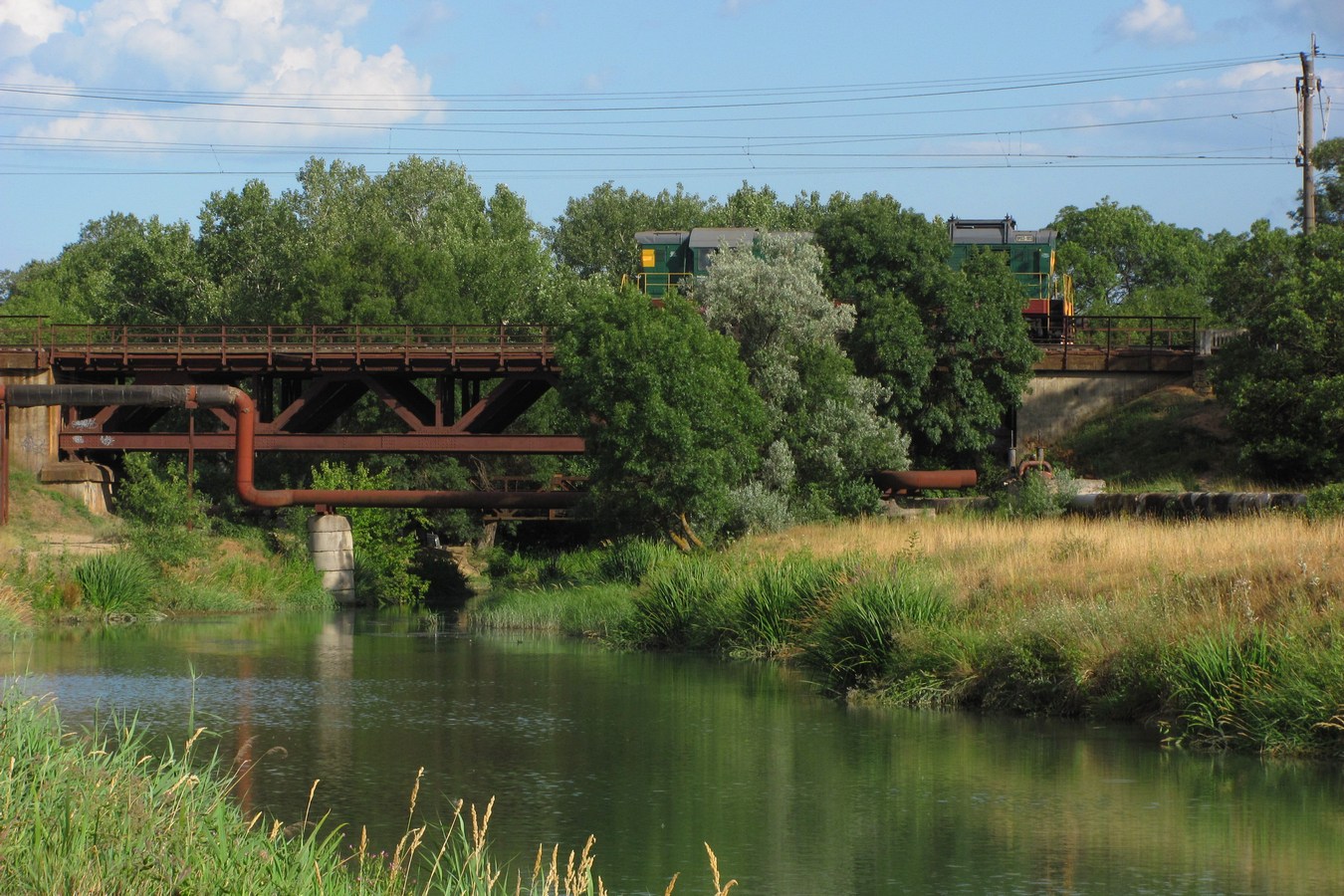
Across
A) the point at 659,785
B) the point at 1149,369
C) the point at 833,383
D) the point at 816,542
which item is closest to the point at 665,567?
the point at 816,542

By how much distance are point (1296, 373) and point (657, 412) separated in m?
18.9

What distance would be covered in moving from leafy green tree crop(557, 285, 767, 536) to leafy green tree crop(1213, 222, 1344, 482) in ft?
49.1

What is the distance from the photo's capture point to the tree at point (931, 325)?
47.2 m

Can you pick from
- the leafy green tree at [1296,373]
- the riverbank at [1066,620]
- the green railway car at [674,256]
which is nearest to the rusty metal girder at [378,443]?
the green railway car at [674,256]

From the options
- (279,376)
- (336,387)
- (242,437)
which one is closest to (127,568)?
(242,437)

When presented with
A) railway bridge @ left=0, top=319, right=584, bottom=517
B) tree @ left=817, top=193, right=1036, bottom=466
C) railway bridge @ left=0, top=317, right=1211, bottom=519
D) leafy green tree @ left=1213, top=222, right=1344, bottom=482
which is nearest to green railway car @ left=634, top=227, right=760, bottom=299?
tree @ left=817, top=193, right=1036, bottom=466

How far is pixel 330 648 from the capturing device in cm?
3253

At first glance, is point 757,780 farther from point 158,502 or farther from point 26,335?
point 26,335

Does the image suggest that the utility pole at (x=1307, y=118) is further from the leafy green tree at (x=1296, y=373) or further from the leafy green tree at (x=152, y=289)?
the leafy green tree at (x=152, y=289)

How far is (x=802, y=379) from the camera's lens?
139 feet

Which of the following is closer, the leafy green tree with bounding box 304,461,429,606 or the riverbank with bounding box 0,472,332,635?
A: the riverbank with bounding box 0,472,332,635

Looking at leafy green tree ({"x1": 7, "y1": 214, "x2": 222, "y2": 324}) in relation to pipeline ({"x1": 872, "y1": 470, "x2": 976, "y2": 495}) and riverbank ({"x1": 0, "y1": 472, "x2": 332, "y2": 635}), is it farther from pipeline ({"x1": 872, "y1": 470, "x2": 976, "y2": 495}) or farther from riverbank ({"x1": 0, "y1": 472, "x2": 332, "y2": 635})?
pipeline ({"x1": 872, "y1": 470, "x2": 976, "y2": 495})

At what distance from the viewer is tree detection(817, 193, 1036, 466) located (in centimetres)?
4725

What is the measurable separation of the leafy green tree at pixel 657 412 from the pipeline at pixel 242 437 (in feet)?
26.8
